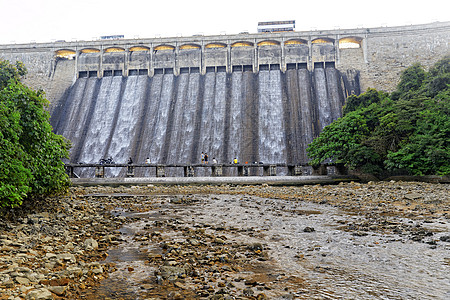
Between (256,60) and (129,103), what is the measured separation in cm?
2268

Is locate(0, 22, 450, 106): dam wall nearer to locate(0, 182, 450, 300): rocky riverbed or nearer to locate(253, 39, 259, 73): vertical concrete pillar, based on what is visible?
locate(253, 39, 259, 73): vertical concrete pillar

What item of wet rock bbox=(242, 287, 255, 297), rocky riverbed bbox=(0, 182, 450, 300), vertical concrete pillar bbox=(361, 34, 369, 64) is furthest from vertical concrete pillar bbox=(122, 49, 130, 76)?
wet rock bbox=(242, 287, 255, 297)

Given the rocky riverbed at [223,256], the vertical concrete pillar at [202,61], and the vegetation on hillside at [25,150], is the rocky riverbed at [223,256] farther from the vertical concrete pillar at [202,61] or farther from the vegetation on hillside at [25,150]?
the vertical concrete pillar at [202,61]

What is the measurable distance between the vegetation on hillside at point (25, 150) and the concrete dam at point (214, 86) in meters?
33.0

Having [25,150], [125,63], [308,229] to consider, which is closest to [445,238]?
[308,229]

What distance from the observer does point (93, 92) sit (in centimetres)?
5184

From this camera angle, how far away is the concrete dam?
44.9m

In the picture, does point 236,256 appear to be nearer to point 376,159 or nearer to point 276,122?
point 376,159

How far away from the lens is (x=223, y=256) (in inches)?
224

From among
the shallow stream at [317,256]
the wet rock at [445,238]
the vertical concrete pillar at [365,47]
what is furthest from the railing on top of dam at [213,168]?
the vertical concrete pillar at [365,47]

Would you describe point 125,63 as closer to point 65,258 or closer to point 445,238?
point 65,258

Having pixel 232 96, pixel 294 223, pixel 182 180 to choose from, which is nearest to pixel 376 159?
pixel 182 180

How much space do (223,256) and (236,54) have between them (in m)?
50.7

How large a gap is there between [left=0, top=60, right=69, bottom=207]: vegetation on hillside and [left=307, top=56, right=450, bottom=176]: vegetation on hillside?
23.6 m
